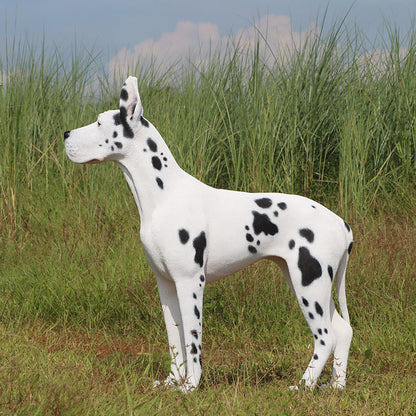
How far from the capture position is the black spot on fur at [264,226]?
3.17 meters

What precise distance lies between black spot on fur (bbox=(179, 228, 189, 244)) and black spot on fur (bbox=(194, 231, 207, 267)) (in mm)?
49

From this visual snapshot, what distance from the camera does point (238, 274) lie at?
479 cm

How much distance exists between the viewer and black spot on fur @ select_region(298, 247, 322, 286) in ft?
10.4

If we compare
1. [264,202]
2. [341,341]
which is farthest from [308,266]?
[341,341]

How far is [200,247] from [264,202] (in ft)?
1.48

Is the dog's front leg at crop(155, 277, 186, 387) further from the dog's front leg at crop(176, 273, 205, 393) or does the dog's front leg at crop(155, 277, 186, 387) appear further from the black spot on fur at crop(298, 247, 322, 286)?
the black spot on fur at crop(298, 247, 322, 286)

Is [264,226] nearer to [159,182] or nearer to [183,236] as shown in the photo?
[183,236]

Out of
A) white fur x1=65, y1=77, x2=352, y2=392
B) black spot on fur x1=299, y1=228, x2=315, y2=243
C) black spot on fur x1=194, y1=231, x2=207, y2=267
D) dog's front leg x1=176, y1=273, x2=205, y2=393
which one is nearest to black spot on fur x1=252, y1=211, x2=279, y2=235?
white fur x1=65, y1=77, x2=352, y2=392

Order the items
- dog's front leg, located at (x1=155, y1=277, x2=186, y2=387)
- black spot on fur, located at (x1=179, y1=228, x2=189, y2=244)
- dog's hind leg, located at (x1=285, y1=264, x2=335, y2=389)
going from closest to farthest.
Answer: black spot on fur, located at (x1=179, y1=228, x2=189, y2=244), dog's hind leg, located at (x1=285, y1=264, x2=335, y2=389), dog's front leg, located at (x1=155, y1=277, x2=186, y2=387)

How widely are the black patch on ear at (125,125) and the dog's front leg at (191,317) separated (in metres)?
0.84

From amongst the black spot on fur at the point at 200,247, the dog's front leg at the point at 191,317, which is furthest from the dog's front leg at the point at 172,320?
the black spot on fur at the point at 200,247

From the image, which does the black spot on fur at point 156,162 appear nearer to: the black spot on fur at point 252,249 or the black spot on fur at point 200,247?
the black spot on fur at point 200,247

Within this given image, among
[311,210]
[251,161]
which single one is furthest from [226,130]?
[311,210]

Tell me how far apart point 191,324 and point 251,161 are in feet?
11.1
